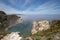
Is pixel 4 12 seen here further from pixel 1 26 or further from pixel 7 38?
pixel 7 38

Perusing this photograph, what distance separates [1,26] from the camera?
108 m

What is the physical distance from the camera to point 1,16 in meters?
122

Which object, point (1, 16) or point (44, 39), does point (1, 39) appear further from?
point (1, 16)

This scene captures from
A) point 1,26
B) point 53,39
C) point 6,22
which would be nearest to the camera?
point 53,39

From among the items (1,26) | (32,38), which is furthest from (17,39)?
(1,26)

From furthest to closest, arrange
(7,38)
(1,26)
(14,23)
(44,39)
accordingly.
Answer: (14,23) < (1,26) < (7,38) < (44,39)

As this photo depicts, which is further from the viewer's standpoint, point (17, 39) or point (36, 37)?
point (17, 39)

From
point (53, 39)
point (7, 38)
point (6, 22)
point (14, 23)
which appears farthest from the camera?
point (14, 23)

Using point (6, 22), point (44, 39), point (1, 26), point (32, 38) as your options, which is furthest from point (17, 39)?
point (6, 22)

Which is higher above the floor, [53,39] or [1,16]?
[1,16]

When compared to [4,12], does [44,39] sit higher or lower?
lower

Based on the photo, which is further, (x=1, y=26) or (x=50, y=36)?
(x=1, y=26)

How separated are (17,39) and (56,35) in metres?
6.58

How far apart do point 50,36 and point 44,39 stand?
0.96 metres
